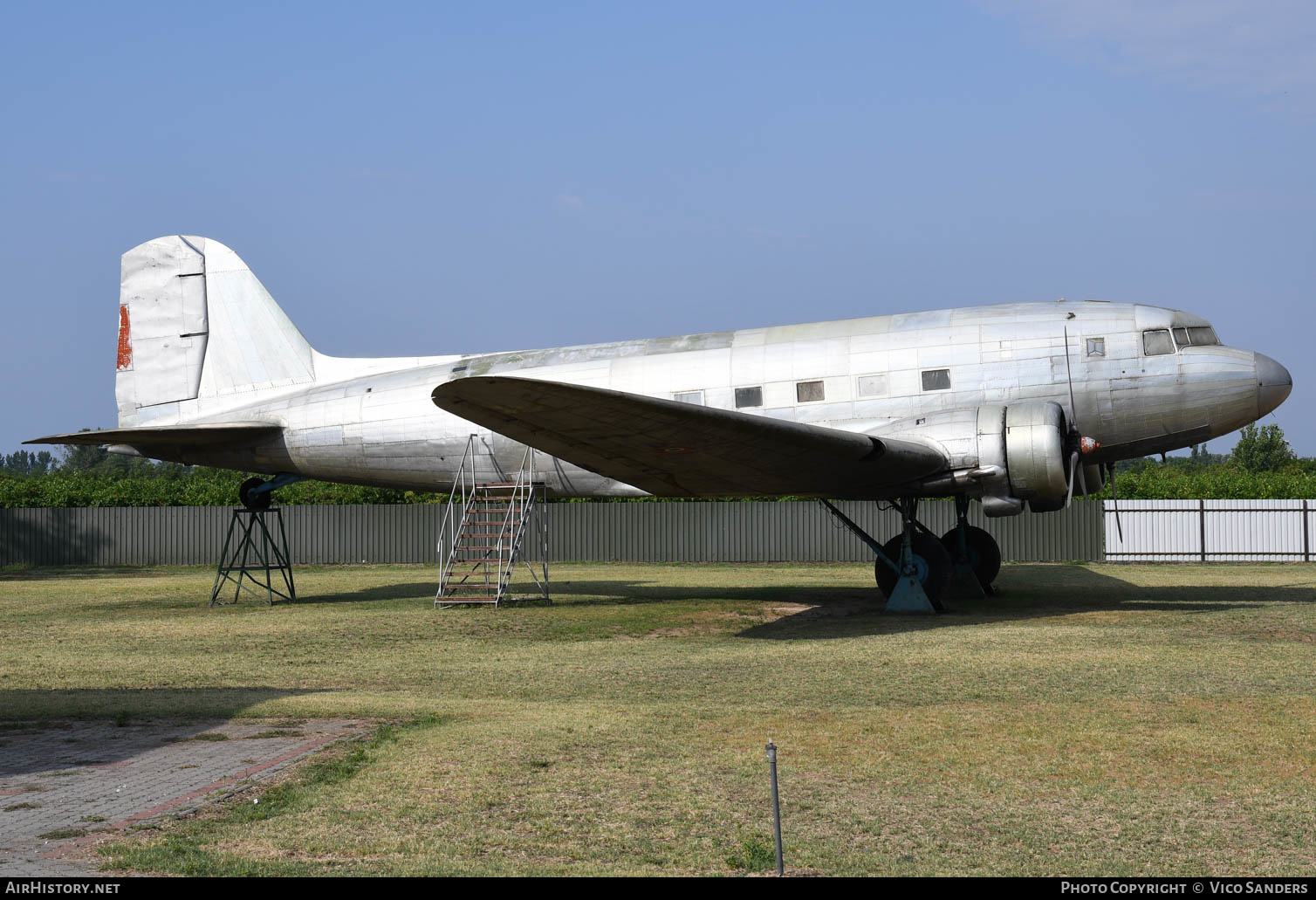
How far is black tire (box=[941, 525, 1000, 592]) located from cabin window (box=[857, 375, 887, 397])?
13.2 ft

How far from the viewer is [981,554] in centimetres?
2091

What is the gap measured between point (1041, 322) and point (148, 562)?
104ft

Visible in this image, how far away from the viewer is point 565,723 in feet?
29.5

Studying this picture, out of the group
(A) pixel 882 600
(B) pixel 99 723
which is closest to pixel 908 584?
(A) pixel 882 600

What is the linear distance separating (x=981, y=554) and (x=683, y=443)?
821cm

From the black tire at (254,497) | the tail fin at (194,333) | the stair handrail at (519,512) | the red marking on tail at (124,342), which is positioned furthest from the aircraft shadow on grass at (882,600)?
the red marking on tail at (124,342)

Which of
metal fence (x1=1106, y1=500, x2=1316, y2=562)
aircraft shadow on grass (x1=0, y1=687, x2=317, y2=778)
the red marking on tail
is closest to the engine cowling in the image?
aircraft shadow on grass (x1=0, y1=687, x2=317, y2=778)

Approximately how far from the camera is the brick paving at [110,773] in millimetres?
5641

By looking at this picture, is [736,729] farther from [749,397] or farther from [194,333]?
[194,333]

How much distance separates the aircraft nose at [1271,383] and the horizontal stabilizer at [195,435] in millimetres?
16867

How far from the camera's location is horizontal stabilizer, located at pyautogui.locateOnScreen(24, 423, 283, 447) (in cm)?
2044

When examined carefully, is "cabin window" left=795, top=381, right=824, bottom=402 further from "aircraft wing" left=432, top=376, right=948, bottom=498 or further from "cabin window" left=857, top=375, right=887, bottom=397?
"aircraft wing" left=432, top=376, right=948, bottom=498

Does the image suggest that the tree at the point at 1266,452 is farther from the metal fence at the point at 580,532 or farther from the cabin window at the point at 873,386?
the cabin window at the point at 873,386
